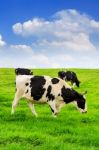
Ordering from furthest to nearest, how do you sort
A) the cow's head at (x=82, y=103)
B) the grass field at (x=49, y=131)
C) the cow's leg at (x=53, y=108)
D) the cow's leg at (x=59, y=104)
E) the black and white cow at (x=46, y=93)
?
the cow's head at (x=82, y=103), the cow's leg at (x=59, y=104), the black and white cow at (x=46, y=93), the cow's leg at (x=53, y=108), the grass field at (x=49, y=131)

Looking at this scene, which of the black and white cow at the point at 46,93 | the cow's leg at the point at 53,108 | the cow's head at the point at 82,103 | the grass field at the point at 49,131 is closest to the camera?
the grass field at the point at 49,131

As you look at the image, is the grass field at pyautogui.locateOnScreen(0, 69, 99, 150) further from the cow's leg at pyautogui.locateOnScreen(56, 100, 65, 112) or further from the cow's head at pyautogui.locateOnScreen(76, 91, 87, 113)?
the cow's leg at pyautogui.locateOnScreen(56, 100, 65, 112)

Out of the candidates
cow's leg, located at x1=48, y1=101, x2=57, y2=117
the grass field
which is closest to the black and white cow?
cow's leg, located at x1=48, y1=101, x2=57, y2=117

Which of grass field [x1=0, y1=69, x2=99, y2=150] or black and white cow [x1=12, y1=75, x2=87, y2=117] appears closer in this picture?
grass field [x1=0, y1=69, x2=99, y2=150]

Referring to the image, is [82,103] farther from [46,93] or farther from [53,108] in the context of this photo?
[46,93]

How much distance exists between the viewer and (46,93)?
2184 centimetres

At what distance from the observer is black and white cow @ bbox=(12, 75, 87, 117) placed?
21.9 meters

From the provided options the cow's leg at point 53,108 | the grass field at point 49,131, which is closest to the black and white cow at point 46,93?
the cow's leg at point 53,108

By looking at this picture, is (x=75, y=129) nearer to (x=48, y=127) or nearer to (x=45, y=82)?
(x=48, y=127)

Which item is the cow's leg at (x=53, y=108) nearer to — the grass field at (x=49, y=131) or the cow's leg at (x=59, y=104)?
the grass field at (x=49, y=131)

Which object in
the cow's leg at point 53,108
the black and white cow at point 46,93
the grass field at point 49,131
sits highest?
the black and white cow at point 46,93

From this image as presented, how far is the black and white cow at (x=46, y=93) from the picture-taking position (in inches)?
861

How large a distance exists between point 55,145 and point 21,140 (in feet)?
4.90

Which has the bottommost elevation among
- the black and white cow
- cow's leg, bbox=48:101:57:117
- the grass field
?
the grass field
